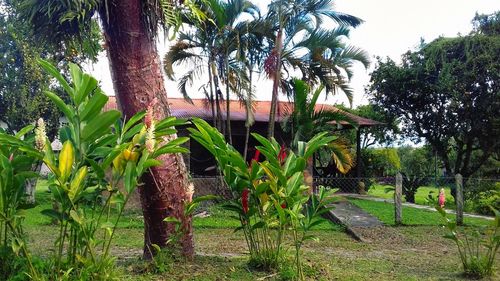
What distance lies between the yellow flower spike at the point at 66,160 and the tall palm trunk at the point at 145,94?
146 centimetres

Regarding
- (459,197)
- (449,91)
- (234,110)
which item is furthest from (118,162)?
(449,91)

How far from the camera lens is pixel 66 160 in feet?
9.13

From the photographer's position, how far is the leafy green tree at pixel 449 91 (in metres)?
16.2

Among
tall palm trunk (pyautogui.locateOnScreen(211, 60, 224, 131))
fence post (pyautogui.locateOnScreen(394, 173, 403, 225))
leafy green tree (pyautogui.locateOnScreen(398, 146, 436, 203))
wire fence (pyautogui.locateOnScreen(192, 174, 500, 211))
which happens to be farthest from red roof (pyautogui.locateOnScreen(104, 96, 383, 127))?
leafy green tree (pyautogui.locateOnScreen(398, 146, 436, 203))

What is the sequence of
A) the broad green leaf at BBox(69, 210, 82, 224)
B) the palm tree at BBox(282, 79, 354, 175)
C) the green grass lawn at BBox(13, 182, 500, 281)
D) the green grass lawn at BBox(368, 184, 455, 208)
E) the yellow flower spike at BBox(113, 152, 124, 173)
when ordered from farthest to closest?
the green grass lawn at BBox(368, 184, 455, 208)
the palm tree at BBox(282, 79, 354, 175)
the green grass lawn at BBox(13, 182, 500, 281)
the yellow flower spike at BBox(113, 152, 124, 173)
the broad green leaf at BBox(69, 210, 82, 224)

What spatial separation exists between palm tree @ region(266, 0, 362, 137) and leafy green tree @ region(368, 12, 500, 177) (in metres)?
5.89

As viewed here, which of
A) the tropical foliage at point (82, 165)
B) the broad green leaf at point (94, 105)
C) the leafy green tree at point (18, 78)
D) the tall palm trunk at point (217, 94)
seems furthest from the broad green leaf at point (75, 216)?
the leafy green tree at point (18, 78)

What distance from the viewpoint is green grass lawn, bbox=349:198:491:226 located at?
34.6ft

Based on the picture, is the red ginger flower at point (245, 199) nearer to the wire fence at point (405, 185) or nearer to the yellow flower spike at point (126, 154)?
the yellow flower spike at point (126, 154)

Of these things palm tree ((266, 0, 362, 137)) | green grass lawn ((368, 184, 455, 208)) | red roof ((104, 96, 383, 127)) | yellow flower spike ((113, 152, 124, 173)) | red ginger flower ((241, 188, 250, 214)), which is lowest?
green grass lawn ((368, 184, 455, 208))

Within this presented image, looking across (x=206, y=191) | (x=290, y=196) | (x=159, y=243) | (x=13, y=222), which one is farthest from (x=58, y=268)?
(x=206, y=191)

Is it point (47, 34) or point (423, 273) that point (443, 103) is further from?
point (47, 34)

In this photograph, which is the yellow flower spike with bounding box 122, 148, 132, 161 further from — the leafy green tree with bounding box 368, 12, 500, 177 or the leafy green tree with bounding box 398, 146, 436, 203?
the leafy green tree with bounding box 398, 146, 436, 203

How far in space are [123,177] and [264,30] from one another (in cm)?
1003
